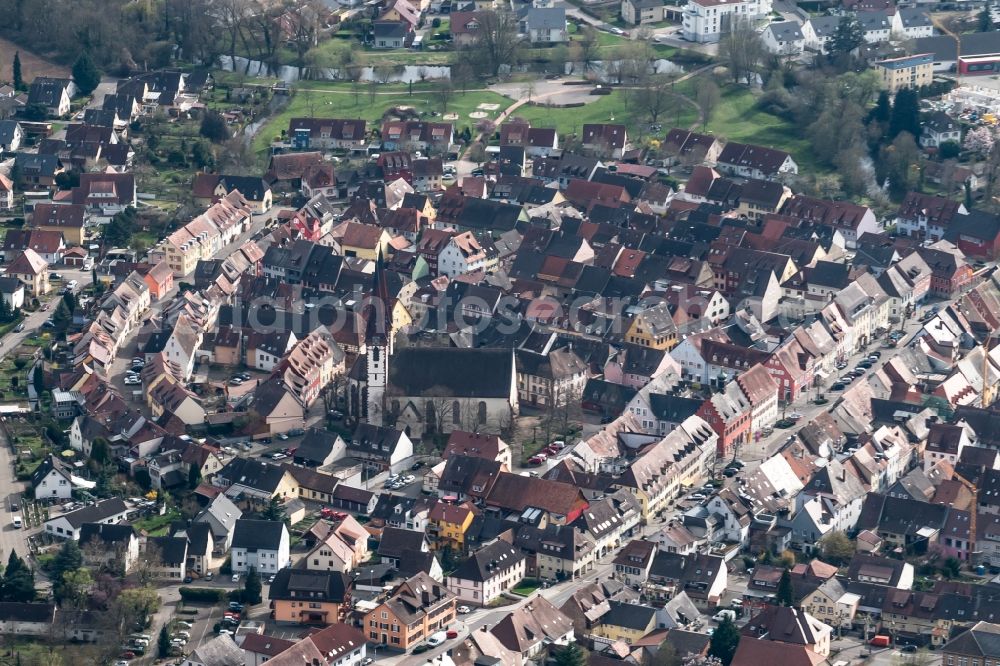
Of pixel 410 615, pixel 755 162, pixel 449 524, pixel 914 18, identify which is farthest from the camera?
pixel 914 18

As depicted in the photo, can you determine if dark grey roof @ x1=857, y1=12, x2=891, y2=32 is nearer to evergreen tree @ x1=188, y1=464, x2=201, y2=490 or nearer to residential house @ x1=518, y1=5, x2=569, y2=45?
residential house @ x1=518, y1=5, x2=569, y2=45

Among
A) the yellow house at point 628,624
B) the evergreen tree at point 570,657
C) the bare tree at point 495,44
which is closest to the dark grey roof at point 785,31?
the bare tree at point 495,44

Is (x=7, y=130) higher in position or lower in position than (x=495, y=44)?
lower

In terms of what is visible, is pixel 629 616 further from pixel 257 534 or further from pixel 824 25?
pixel 824 25

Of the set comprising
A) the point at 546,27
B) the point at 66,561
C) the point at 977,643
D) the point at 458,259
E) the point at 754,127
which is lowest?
the point at 977,643

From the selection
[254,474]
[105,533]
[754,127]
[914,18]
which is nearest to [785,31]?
[914,18]

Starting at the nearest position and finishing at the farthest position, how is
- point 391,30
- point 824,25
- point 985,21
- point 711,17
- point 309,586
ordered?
point 309,586 < point 824,25 < point 711,17 < point 985,21 < point 391,30

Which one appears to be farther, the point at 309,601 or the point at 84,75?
the point at 84,75

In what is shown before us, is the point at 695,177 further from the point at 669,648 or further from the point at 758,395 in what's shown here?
the point at 669,648
